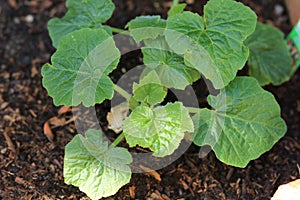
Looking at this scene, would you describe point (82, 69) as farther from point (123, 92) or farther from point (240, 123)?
point (240, 123)

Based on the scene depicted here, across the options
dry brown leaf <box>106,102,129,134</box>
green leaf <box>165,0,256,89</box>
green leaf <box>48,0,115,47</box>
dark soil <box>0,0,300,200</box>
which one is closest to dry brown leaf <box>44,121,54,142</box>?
dark soil <box>0,0,300,200</box>

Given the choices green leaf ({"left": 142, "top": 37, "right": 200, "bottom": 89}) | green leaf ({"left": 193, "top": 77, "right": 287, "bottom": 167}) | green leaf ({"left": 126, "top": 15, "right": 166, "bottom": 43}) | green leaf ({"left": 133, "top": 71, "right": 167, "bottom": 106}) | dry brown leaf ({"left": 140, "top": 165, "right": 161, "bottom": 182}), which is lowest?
dry brown leaf ({"left": 140, "top": 165, "right": 161, "bottom": 182})

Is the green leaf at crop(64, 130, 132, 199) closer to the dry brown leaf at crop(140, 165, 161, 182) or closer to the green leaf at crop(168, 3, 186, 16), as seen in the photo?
the dry brown leaf at crop(140, 165, 161, 182)

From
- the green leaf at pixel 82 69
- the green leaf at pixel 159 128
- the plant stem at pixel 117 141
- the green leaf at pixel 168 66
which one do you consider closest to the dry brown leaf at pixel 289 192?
the green leaf at pixel 159 128

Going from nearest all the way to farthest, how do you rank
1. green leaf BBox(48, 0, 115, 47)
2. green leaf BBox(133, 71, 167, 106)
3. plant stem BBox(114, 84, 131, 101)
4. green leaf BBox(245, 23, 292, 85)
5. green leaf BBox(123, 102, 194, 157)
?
green leaf BBox(123, 102, 194, 157)
green leaf BBox(133, 71, 167, 106)
plant stem BBox(114, 84, 131, 101)
green leaf BBox(48, 0, 115, 47)
green leaf BBox(245, 23, 292, 85)

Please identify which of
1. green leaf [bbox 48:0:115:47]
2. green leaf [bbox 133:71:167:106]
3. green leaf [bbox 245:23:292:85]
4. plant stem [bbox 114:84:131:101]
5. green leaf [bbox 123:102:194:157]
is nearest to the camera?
green leaf [bbox 123:102:194:157]

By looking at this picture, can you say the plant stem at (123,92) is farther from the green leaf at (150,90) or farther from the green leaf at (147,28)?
the green leaf at (147,28)

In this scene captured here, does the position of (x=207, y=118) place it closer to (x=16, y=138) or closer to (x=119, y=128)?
(x=119, y=128)
